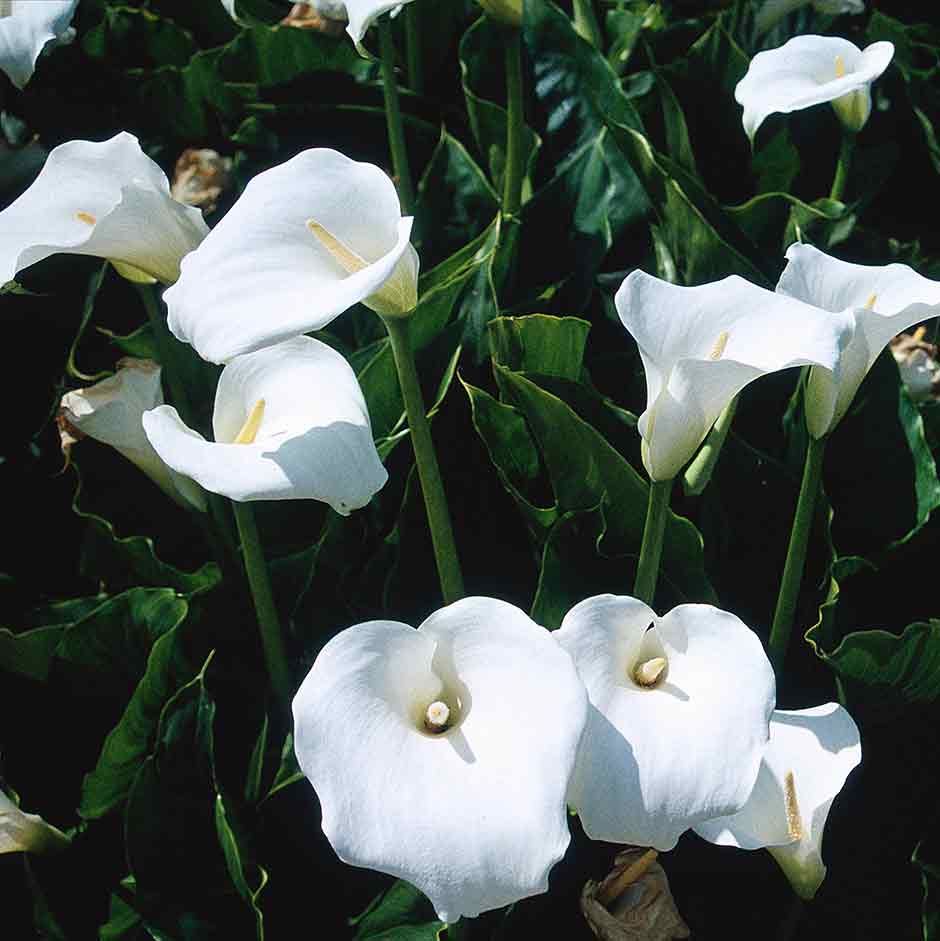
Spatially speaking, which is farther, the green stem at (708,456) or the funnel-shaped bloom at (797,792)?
the green stem at (708,456)

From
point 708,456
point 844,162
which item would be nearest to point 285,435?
point 708,456

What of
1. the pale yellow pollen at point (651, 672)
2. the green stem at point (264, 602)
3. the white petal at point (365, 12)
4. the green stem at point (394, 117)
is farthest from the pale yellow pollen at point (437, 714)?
the green stem at point (394, 117)

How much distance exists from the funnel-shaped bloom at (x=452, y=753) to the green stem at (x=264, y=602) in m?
0.18

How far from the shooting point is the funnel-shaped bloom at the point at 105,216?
2.30 feet

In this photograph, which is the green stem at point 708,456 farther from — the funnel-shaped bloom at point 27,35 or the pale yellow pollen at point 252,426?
the funnel-shaped bloom at point 27,35

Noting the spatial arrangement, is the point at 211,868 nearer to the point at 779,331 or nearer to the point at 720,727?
the point at 720,727

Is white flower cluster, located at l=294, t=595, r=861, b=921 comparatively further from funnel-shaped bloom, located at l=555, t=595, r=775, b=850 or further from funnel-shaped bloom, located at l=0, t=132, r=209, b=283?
funnel-shaped bloom, located at l=0, t=132, r=209, b=283

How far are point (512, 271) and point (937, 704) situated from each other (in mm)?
486

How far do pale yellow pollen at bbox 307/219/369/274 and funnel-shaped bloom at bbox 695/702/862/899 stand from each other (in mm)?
341

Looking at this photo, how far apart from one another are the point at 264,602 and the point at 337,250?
0.25 m

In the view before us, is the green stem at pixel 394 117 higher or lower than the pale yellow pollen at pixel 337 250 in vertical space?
lower

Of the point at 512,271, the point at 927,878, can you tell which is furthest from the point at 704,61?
the point at 927,878

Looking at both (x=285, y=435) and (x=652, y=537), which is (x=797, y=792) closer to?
(x=652, y=537)

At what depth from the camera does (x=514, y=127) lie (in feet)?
3.35
